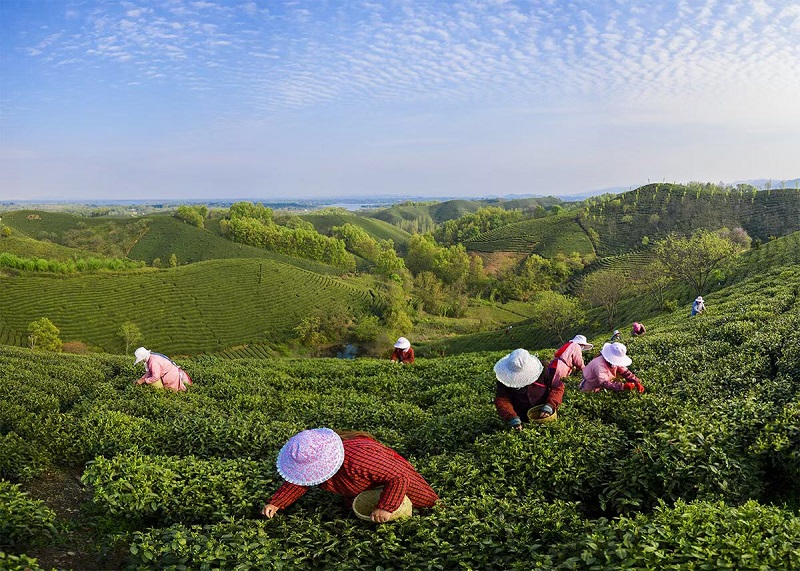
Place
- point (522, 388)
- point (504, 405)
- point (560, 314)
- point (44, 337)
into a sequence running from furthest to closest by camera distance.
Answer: point (44, 337), point (560, 314), point (522, 388), point (504, 405)

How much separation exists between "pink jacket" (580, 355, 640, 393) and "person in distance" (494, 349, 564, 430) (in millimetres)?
1414

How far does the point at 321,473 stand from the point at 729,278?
37322 mm

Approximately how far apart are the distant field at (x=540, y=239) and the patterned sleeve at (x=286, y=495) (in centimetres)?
9571

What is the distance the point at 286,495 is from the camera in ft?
15.6

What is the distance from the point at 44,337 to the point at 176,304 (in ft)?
59.2

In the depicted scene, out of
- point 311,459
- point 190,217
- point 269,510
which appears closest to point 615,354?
point 311,459

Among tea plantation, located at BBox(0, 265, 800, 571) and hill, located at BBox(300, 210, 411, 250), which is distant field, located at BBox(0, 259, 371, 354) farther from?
hill, located at BBox(300, 210, 411, 250)

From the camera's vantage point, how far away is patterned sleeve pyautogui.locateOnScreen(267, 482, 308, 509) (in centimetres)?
470

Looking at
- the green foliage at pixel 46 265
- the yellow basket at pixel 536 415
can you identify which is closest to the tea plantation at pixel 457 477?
the yellow basket at pixel 536 415

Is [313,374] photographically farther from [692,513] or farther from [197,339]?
[197,339]

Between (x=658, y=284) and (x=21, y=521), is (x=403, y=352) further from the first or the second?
(x=658, y=284)

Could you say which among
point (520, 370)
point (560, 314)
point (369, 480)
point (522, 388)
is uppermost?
point (520, 370)

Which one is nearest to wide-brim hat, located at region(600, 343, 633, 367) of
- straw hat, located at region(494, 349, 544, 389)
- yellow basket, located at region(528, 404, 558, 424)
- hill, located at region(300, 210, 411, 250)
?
yellow basket, located at region(528, 404, 558, 424)

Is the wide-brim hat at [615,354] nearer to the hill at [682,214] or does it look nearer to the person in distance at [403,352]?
the person in distance at [403,352]
